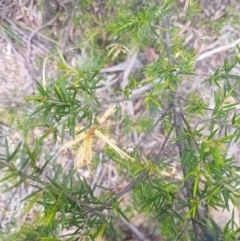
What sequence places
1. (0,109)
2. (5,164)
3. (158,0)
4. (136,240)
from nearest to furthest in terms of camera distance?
(5,164) → (158,0) → (0,109) → (136,240)

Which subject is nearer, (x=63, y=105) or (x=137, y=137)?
(x=63, y=105)

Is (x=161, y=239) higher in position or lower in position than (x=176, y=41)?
lower

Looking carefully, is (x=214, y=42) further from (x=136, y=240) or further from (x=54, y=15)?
(x=136, y=240)

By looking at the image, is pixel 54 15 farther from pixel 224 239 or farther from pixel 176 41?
pixel 224 239

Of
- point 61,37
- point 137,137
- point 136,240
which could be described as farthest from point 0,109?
point 136,240

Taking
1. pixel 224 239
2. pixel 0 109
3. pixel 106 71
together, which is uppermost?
pixel 106 71

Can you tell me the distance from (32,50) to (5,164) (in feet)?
3.98

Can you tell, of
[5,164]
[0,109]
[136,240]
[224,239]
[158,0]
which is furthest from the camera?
[136,240]

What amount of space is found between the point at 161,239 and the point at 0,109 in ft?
2.98

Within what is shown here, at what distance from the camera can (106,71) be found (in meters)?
1.81

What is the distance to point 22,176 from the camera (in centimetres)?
67

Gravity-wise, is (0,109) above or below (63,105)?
above

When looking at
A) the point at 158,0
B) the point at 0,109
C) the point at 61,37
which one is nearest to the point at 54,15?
the point at 61,37

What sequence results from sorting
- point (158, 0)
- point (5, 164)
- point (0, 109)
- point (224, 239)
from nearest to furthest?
point (5, 164), point (224, 239), point (158, 0), point (0, 109)
